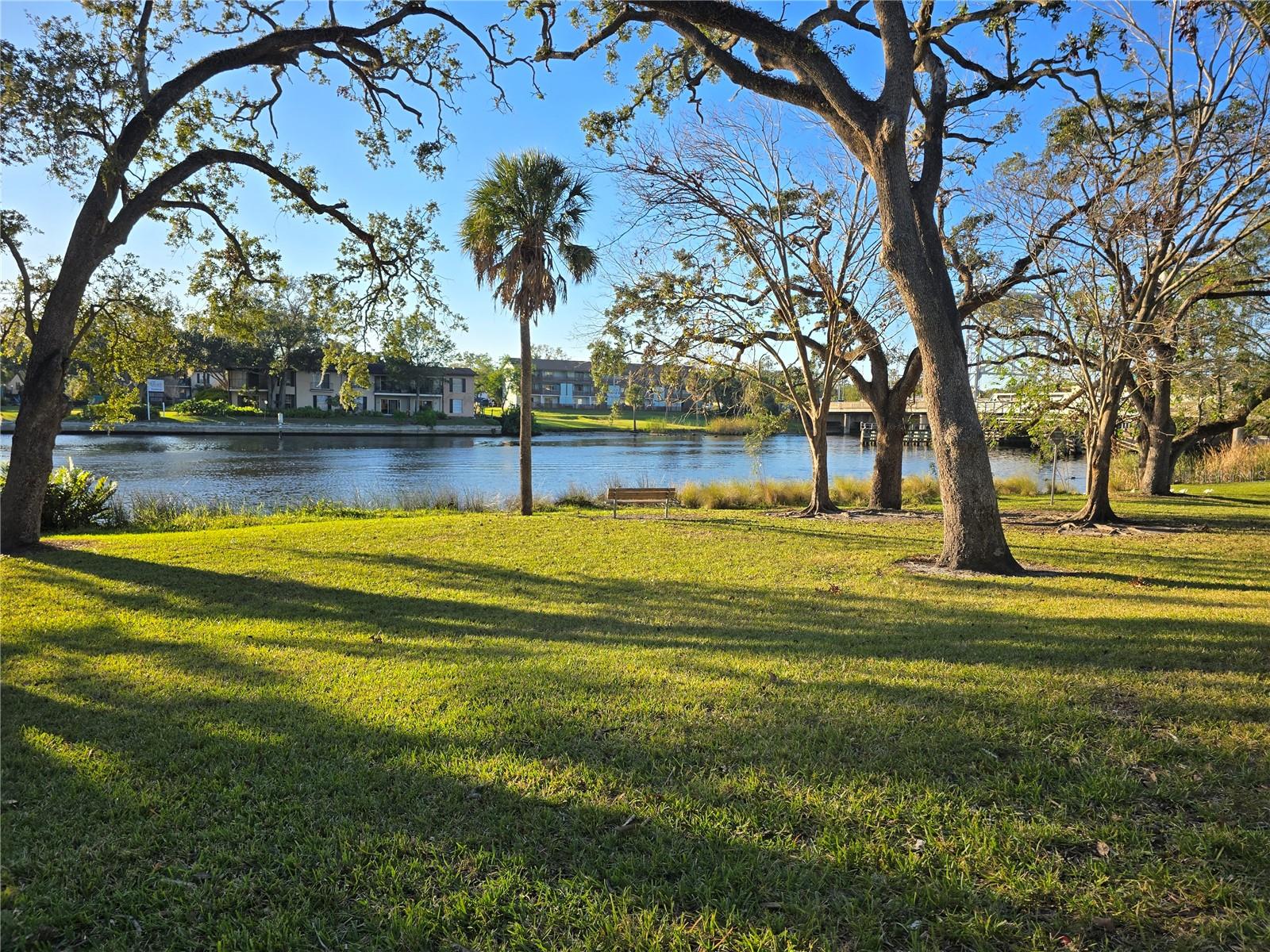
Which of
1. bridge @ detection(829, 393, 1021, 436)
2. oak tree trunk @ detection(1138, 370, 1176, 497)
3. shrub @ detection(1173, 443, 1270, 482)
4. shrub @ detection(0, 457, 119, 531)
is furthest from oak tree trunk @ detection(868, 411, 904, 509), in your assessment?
shrub @ detection(0, 457, 119, 531)

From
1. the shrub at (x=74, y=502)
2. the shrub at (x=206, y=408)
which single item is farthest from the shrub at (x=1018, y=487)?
the shrub at (x=206, y=408)

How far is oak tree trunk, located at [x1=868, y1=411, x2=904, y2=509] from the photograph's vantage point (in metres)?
17.1

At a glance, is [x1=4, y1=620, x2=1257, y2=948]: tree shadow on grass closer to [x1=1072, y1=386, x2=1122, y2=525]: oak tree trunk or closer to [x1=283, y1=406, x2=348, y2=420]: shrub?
[x1=1072, y1=386, x2=1122, y2=525]: oak tree trunk

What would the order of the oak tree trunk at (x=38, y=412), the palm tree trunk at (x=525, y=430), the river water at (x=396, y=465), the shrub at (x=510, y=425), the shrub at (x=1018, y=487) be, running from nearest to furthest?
the oak tree trunk at (x=38, y=412)
the palm tree trunk at (x=525, y=430)
the shrub at (x=1018, y=487)
the river water at (x=396, y=465)
the shrub at (x=510, y=425)

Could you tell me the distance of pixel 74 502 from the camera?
47.7 ft

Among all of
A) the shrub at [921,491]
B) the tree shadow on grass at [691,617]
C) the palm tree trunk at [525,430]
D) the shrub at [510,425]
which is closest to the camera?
the tree shadow on grass at [691,617]

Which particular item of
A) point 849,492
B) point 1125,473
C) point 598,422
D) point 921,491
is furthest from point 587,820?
point 598,422

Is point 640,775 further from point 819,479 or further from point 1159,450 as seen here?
point 1159,450

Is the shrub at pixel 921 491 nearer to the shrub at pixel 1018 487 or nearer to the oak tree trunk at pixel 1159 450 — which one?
the shrub at pixel 1018 487

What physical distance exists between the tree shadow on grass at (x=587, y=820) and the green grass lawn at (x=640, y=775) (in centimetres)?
2

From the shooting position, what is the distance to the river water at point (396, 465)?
1011 inches

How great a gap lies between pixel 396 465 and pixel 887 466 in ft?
92.7

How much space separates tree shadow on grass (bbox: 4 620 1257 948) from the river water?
17230 mm

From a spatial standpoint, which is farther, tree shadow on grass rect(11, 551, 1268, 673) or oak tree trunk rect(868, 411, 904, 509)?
oak tree trunk rect(868, 411, 904, 509)
